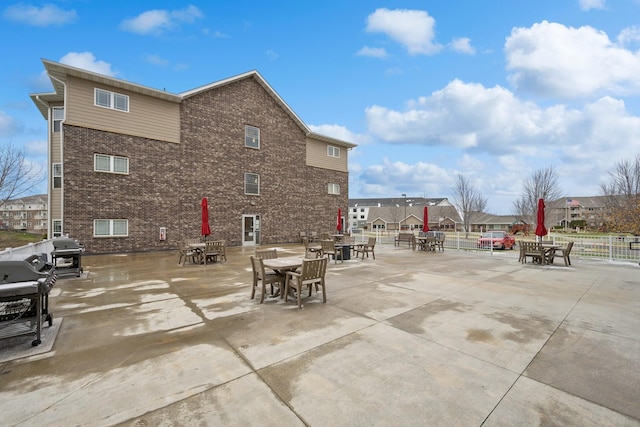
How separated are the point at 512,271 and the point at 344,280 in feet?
21.0

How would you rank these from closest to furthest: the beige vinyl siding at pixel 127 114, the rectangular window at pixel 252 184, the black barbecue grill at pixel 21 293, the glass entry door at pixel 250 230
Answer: the black barbecue grill at pixel 21 293 < the beige vinyl siding at pixel 127 114 < the glass entry door at pixel 250 230 < the rectangular window at pixel 252 184

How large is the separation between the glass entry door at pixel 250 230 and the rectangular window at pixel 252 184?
1796 millimetres

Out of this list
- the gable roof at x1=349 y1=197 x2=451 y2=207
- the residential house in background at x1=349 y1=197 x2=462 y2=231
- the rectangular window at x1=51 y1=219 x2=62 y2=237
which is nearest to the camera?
the rectangular window at x1=51 y1=219 x2=62 y2=237

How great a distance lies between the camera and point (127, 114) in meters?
15.4

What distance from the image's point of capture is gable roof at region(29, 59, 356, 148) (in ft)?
44.6

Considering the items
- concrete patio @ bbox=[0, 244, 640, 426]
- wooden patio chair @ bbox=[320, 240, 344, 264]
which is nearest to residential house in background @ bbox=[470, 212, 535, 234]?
wooden patio chair @ bbox=[320, 240, 344, 264]

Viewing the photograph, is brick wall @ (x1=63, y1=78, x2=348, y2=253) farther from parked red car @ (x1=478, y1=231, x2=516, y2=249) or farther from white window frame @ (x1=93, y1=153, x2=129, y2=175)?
parked red car @ (x1=478, y1=231, x2=516, y2=249)

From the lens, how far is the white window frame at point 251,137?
20.2 m

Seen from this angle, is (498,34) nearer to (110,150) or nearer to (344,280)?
(344,280)

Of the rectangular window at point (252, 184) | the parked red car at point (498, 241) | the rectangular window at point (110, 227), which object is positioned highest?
the rectangular window at point (252, 184)

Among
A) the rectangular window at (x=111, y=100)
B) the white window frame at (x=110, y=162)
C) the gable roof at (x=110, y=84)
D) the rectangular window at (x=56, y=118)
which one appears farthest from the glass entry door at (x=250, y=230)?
the rectangular window at (x=56, y=118)

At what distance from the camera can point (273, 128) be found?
21.8 meters

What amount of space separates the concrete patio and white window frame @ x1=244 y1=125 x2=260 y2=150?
15238mm

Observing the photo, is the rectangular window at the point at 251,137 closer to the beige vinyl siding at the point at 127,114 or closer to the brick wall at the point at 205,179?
the brick wall at the point at 205,179
